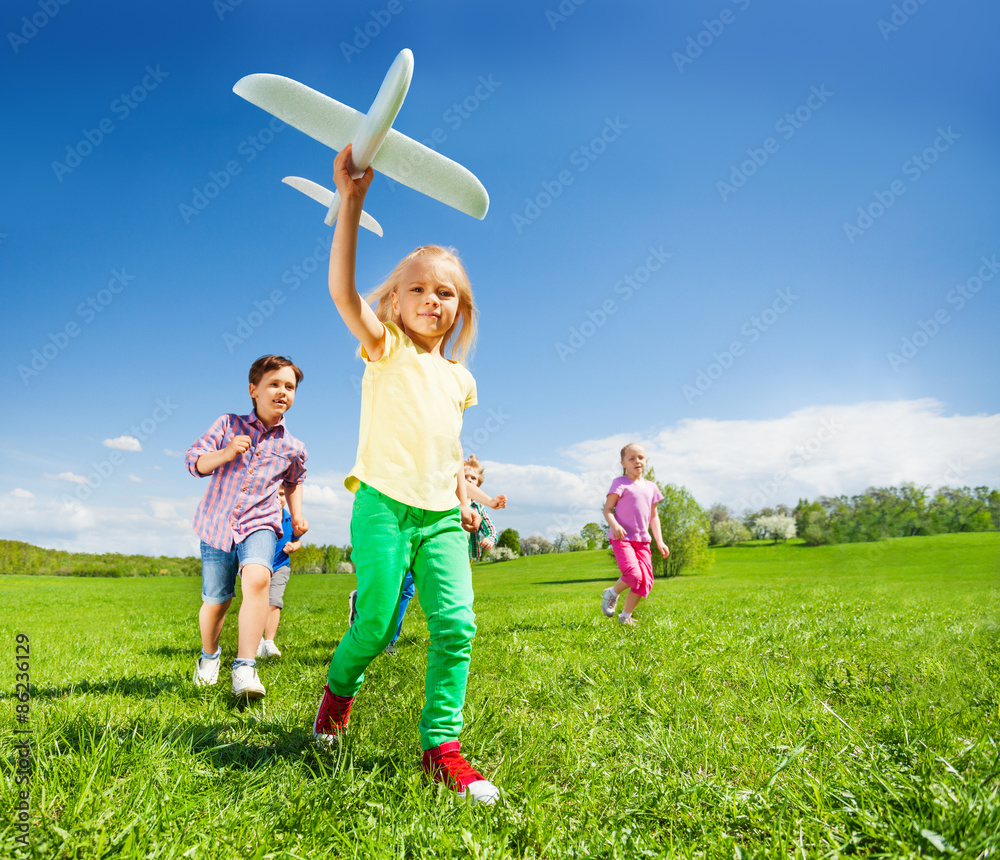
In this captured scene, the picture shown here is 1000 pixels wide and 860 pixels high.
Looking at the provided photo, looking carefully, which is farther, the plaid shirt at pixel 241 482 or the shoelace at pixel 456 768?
the plaid shirt at pixel 241 482

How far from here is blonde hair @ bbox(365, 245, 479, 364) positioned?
2998 mm

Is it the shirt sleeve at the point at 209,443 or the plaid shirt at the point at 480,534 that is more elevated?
the shirt sleeve at the point at 209,443

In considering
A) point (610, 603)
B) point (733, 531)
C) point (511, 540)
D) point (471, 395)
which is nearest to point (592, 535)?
point (511, 540)

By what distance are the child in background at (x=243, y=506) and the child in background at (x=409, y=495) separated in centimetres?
156

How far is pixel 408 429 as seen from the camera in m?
2.64

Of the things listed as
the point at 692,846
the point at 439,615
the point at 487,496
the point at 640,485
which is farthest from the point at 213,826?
the point at 640,485

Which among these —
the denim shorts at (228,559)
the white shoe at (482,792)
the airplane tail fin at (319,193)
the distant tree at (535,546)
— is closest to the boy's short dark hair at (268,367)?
the denim shorts at (228,559)

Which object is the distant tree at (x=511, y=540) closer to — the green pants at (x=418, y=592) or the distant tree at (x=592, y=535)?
the distant tree at (x=592, y=535)

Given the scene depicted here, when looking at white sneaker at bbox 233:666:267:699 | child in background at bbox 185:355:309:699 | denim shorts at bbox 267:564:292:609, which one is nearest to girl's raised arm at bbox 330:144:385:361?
child in background at bbox 185:355:309:699

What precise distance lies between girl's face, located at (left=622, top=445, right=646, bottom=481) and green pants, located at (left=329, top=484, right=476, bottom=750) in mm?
5477

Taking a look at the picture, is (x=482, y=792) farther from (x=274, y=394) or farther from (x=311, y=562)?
(x=311, y=562)

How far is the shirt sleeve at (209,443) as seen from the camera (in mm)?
4117

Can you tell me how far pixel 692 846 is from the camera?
173 centimetres

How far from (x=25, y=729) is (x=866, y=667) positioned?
15.3 ft
